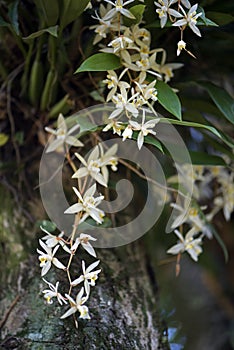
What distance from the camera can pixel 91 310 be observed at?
0.66 m

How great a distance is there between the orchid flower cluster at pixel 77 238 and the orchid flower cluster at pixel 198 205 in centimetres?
14

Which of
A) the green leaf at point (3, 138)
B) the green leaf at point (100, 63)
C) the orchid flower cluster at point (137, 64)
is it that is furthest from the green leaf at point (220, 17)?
the green leaf at point (3, 138)

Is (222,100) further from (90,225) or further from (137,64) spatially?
(90,225)

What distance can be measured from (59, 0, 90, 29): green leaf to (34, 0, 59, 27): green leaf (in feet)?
0.04

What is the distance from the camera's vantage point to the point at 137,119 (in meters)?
0.67

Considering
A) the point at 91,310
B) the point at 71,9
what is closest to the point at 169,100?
the point at 71,9

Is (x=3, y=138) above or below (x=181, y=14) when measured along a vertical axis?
below

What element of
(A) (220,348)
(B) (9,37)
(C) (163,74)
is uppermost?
(B) (9,37)

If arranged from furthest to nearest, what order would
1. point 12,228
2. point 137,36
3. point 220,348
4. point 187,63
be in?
point 220,348, point 187,63, point 12,228, point 137,36

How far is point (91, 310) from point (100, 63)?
1.09ft

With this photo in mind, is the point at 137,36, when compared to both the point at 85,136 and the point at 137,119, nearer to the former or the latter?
the point at 137,119

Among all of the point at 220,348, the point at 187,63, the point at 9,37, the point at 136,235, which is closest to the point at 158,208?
the point at 136,235

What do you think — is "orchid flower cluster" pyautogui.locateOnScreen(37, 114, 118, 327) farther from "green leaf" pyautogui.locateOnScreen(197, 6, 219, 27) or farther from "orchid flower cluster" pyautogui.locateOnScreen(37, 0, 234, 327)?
"green leaf" pyautogui.locateOnScreen(197, 6, 219, 27)

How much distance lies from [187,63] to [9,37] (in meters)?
0.34
